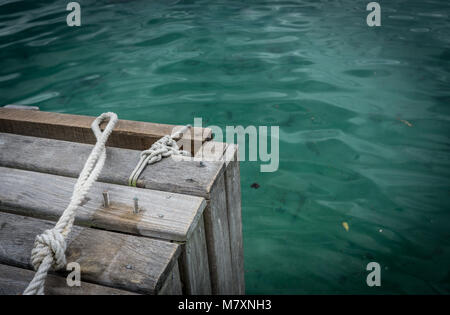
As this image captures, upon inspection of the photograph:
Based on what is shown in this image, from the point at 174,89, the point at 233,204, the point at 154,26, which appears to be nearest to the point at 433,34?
the point at 174,89

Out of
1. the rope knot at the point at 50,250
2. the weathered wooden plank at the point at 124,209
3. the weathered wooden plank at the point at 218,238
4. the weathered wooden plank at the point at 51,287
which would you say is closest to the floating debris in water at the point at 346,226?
the weathered wooden plank at the point at 218,238

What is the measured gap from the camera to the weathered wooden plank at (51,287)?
1015 mm

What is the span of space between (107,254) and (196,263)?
369 mm

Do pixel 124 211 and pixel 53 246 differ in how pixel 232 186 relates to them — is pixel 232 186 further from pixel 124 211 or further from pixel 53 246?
pixel 53 246

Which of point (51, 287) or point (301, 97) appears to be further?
point (301, 97)

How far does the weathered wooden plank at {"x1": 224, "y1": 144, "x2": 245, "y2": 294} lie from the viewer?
1523mm

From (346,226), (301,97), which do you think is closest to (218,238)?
(346,226)

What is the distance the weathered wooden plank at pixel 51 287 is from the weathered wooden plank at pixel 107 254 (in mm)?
22

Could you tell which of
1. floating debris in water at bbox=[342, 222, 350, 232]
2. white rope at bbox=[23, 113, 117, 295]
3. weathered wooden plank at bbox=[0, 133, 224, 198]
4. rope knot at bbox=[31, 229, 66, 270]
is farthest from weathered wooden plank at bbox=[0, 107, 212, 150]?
floating debris in water at bbox=[342, 222, 350, 232]

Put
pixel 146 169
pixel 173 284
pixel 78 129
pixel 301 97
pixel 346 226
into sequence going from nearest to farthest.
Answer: pixel 173 284
pixel 146 169
pixel 78 129
pixel 346 226
pixel 301 97

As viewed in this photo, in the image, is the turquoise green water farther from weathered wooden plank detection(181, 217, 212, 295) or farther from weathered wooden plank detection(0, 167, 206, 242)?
weathered wooden plank detection(0, 167, 206, 242)

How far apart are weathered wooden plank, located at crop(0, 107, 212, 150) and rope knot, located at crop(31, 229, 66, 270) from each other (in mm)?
728

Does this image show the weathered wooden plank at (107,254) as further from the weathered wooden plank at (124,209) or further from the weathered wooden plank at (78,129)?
the weathered wooden plank at (78,129)

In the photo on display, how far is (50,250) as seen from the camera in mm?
1027
